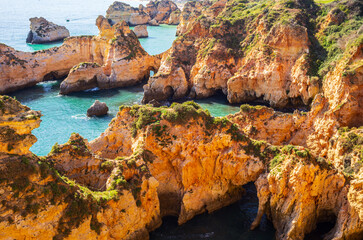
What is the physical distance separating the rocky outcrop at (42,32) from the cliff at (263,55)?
50353 millimetres

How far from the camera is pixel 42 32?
9300cm

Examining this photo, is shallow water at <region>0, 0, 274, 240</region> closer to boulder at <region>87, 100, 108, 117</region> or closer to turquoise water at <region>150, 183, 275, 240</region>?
turquoise water at <region>150, 183, 275, 240</region>

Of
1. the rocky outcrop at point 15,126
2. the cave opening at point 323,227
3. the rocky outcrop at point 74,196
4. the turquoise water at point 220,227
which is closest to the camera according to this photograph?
the rocky outcrop at point 74,196

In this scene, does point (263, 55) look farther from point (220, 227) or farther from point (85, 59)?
point (85, 59)

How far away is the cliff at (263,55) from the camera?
4847 cm

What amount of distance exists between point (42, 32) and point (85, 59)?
32662 millimetres

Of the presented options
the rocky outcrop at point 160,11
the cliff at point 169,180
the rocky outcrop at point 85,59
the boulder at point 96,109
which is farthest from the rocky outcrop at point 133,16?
the cliff at point 169,180

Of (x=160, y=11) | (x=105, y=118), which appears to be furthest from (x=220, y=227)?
(x=160, y=11)

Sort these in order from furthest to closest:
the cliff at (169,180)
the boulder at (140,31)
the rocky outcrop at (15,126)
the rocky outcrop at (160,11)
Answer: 1. the rocky outcrop at (160,11)
2. the boulder at (140,31)
3. the cliff at (169,180)
4. the rocky outcrop at (15,126)

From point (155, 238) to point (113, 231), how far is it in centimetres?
399

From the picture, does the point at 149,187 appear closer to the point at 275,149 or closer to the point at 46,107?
the point at 275,149

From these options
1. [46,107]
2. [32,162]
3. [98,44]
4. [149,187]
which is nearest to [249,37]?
[98,44]

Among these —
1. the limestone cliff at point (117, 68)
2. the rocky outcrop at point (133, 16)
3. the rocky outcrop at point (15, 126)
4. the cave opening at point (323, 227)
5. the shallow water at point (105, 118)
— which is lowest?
the shallow water at point (105, 118)

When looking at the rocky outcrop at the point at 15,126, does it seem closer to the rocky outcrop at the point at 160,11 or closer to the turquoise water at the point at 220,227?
the turquoise water at the point at 220,227
